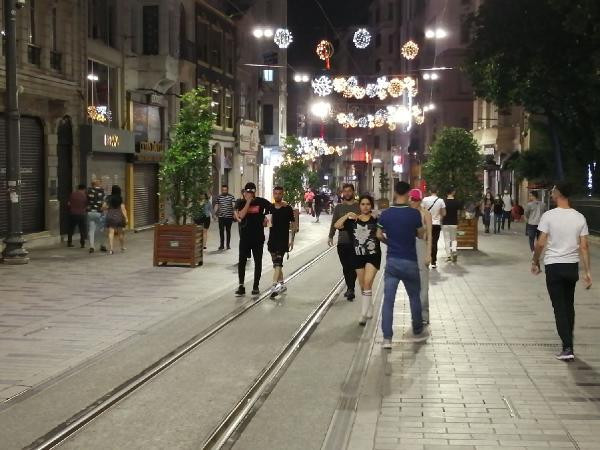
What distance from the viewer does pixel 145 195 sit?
34.1m

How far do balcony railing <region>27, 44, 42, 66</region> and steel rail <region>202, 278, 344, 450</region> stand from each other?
1478 centimetres

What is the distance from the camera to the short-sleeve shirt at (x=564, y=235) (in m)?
8.88

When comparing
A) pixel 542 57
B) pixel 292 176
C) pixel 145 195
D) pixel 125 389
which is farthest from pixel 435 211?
pixel 292 176

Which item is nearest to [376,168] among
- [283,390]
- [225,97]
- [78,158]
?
[225,97]

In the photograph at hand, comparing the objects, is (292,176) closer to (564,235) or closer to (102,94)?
(102,94)

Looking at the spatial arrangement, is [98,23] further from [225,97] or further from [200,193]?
[225,97]

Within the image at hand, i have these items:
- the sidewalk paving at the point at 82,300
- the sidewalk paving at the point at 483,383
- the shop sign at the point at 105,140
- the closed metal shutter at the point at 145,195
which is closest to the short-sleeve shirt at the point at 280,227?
the sidewalk paving at the point at 82,300

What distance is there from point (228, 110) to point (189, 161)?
27242 mm

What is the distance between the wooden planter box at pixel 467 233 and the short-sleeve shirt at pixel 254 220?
11574mm

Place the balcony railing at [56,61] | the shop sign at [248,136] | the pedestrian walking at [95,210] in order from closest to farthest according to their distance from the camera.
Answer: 1. the pedestrian walking at [95,210]
2. the balcony railing at [56,61]
3. the shop sign at [248,136]

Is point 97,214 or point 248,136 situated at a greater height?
point 248,136

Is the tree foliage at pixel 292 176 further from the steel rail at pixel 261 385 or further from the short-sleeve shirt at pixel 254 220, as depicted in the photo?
the steel rail at pixel 261 385

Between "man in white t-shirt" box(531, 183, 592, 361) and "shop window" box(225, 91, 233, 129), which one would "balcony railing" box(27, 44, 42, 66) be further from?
"shop window" box(225, 91, 233, 129)

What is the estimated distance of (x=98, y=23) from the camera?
2983cm
